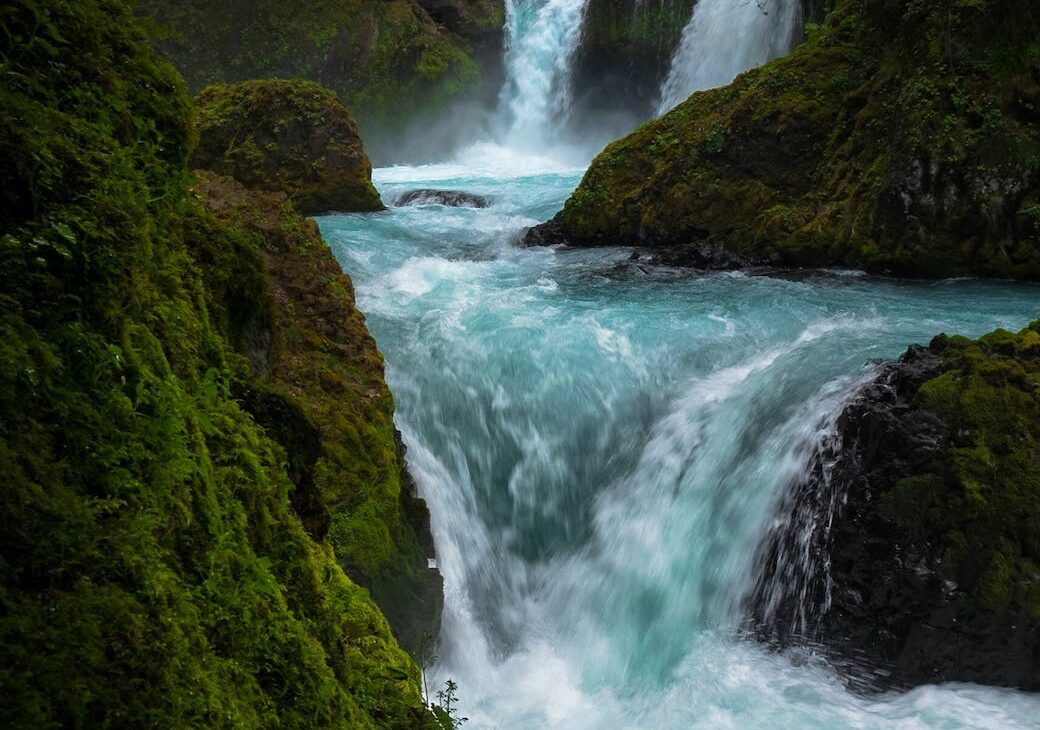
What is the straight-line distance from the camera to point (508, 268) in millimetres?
12633

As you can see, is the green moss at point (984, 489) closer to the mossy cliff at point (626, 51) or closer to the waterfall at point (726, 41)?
the waterfall at point (726, 41)

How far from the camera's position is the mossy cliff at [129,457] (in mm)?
1635

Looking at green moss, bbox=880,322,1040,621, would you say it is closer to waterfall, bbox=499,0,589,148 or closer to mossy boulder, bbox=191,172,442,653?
mossy boulder, bbox=191,172,442,653

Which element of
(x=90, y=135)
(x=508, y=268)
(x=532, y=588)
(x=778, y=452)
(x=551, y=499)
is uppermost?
(x=90, y=135)

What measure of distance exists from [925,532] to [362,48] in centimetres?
2911

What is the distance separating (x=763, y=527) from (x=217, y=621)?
5342 millimetres

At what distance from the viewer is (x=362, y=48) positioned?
30.7 metres

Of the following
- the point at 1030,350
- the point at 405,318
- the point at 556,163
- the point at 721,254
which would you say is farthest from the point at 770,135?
the point at 556,163

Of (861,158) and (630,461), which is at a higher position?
(861,158)

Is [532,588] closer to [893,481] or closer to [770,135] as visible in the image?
[893,481]

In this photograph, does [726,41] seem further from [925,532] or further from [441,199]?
[925,532]

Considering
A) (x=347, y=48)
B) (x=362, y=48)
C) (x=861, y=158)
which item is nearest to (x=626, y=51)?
(x=362, y=48)

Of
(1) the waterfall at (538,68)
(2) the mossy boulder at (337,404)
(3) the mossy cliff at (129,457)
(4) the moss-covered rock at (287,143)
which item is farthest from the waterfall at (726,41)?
(3) the mossy cliff at (129,457)

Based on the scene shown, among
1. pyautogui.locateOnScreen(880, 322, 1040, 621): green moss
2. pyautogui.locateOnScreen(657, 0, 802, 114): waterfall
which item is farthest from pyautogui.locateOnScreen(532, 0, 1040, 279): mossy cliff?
pyautogui.locateOnScreen(657, 0, 802, 114): waterfall
